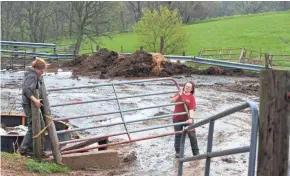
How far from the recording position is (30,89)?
23.5ft

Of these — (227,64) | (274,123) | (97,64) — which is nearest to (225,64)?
(227,64)

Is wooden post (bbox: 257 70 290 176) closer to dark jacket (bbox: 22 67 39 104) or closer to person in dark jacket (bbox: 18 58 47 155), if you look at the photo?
person in dark jacket (bbox: 18 58 47 155)

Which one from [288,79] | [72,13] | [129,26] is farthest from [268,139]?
[129,26]

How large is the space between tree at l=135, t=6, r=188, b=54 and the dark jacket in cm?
2989

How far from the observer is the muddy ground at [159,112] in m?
7.98

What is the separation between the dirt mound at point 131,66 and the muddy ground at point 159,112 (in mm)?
1004

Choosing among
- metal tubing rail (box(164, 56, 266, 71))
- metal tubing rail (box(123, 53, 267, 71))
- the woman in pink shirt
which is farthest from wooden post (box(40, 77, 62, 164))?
metal tubing rail (box(164, 56, 266, 71))

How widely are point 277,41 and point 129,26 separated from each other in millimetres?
40728

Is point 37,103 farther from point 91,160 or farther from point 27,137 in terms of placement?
point 91,160

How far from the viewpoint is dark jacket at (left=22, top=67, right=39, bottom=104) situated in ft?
23.5

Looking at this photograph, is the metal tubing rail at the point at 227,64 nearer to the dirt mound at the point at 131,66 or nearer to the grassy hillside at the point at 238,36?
the dirt mound at the point at 131,66

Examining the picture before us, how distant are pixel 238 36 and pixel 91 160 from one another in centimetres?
5251

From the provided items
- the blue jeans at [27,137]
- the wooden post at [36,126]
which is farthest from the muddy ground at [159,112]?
the blue jeans at [27,137]

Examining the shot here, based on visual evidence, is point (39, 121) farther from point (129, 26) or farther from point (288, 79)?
point (129, 26)
